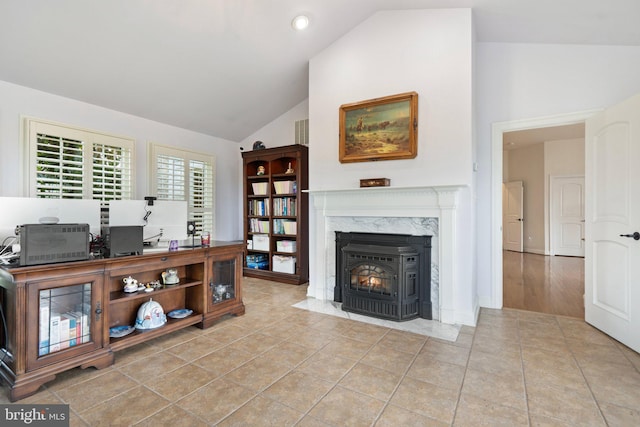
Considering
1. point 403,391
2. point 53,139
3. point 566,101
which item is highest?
point 566,101

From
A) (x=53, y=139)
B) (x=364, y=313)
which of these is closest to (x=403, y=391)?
(x=364, y=313)

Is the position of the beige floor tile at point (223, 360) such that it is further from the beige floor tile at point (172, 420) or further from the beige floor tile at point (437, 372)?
the beige floor tile at point (437, 372)

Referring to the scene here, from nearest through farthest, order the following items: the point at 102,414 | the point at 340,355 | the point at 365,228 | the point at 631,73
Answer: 1. the point at 102,414
2. the point at 340,355
3. the point at 631,73
4. the point at 365,228

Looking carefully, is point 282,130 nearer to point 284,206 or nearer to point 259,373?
point 284,206

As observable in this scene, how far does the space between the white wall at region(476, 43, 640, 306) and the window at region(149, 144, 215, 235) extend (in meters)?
4.27

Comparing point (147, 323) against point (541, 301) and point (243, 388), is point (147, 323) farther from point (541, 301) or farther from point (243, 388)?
point (541, 301)

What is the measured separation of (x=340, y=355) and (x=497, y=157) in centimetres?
286

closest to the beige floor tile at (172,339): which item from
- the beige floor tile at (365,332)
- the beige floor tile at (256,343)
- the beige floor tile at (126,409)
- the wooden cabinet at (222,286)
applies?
the wooden cabinet at (222,286)

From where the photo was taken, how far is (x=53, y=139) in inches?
136

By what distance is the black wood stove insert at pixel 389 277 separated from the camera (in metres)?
3.00

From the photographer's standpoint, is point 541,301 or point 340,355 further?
point 541,301

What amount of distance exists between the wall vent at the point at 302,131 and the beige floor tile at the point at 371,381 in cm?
371

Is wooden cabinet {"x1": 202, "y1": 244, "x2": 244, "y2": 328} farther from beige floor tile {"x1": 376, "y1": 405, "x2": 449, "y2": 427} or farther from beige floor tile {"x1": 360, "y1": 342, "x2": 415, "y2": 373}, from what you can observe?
beige floor tile {"x1": 376, "y1": 405, "x2": 449, "y2": 427}

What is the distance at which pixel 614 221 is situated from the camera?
2660mm
